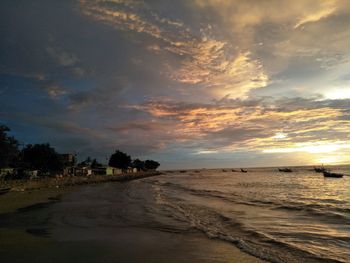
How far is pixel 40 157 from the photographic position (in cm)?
7988

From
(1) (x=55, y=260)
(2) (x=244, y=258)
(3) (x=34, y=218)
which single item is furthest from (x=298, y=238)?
(3) (x=34, y=218)

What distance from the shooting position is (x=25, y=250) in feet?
36.9

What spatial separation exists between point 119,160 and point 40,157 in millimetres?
83181

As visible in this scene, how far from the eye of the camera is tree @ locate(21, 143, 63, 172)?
79.8 m

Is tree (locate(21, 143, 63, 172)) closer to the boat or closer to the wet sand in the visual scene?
the boat

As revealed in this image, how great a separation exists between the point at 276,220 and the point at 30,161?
72164 millimetres

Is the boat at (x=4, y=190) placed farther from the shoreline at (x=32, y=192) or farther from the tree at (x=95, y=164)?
the tree at (x=95, y=164)

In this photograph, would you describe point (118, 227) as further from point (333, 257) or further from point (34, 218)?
point (333, 257)

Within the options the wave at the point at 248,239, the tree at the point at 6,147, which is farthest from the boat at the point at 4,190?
the wave at the point at 248,239

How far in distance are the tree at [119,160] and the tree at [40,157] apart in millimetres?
77701

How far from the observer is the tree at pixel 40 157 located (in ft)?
262

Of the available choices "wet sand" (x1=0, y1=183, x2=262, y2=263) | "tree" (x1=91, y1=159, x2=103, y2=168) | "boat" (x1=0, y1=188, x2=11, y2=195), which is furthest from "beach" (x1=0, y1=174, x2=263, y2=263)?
"tree" (x1=91, y1=159, x2=103, y2=168)

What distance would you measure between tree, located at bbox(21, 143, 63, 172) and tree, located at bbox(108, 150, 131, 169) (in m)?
77.7

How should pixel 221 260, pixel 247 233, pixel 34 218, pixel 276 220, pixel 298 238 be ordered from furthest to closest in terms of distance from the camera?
pixel 276 220 → pixel 34 218 → pixel 247 233 → pixel 298 238 → pixel 221 260
